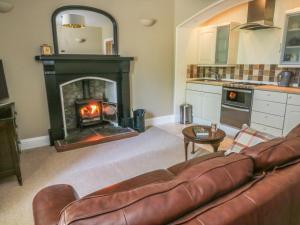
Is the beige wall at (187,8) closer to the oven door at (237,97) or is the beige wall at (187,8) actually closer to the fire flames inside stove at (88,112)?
the oven door at (237,97)

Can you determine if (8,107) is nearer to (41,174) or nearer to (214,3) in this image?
(41,174)

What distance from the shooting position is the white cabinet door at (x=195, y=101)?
4758 mm

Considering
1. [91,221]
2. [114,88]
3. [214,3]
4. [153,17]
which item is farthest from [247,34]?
A: [91,221]

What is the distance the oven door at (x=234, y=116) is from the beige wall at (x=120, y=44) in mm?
1305

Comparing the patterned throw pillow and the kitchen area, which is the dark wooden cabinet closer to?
the patterned throw pillow

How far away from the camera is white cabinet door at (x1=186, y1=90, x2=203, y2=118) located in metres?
4.76

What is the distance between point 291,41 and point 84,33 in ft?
11.4

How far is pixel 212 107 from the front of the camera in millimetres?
4496

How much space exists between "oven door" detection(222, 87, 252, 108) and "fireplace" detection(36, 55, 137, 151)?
1.86 meters

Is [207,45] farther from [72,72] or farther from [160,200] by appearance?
[160,200]

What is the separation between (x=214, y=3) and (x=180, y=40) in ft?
3.65

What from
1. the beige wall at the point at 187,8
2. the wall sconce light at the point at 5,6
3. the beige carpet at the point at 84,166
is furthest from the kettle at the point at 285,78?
the wall sconce light at the point at 5,6

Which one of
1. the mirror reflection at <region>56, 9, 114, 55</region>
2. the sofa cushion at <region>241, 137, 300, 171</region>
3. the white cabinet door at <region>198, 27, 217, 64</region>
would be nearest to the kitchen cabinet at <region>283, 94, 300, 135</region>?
the white cabinet door at <region>198, 27, 217, 64</region>

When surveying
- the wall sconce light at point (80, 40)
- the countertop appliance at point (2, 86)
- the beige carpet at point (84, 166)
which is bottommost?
the beige carpet at point (84, 166)
